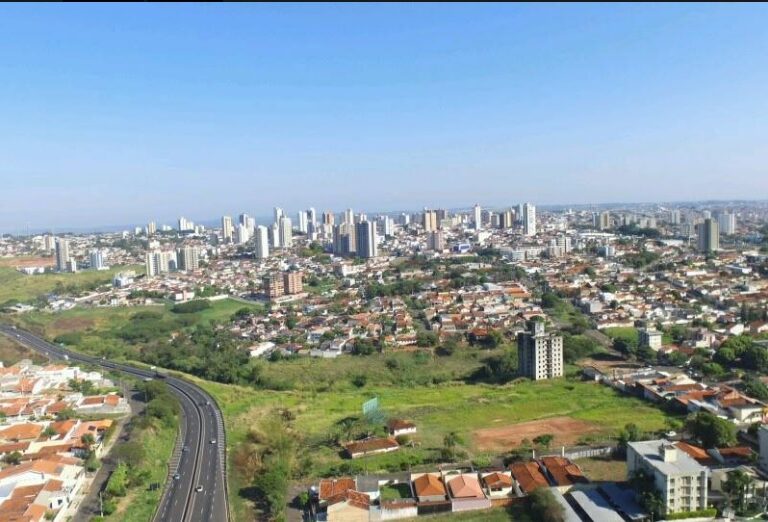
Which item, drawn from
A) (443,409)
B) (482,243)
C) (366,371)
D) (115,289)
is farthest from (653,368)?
(482,243)

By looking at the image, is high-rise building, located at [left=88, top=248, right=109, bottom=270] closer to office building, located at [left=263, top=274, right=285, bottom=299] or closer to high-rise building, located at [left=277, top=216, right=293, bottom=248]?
high-rise building, located at [left=277, top=216, right=293, bottom=248]

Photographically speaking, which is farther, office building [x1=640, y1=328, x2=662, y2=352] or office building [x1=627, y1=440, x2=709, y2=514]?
Result: office building [x1=640, y1=328, x2=662, y2=352]

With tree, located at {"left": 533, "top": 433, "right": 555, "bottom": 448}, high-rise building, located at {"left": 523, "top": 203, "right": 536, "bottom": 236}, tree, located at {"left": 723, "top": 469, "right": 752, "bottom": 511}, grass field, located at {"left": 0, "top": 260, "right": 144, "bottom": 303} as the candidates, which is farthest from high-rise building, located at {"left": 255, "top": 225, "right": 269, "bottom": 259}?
tree, located at {"left": 723, "top": 469, "right": 752, "bottom": 511}

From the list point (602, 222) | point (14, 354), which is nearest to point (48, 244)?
point (14, 354)

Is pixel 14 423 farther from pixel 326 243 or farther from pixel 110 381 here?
pixel 326 243

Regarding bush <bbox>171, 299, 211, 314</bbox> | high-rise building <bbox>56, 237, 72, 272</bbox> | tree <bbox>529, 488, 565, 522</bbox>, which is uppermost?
high-rise building <bbox>56, 237, 72, 272</bbox>
